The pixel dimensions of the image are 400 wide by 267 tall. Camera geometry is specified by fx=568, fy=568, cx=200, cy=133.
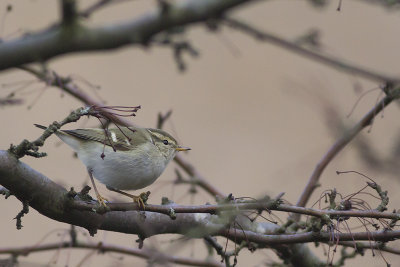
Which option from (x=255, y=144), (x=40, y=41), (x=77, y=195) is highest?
(x=255, y=144)

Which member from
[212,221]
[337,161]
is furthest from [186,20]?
[337,161]

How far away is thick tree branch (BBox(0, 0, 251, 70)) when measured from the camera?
1.05m

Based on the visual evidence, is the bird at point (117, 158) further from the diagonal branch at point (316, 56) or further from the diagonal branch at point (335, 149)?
the diagonal branch at point (316, 56)

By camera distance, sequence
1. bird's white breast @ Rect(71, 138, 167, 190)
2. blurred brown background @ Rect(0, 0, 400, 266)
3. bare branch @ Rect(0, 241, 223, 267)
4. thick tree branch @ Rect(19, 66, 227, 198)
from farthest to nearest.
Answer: blurred brown background @ Rect(0, 0, 400, 266) → bird's white breast @ Rect(71, 138, 167, 190) → thick tree branch @ Rect(19, 66, 227, 198) → bare branch @ Rect(0, 241, 223, 267)

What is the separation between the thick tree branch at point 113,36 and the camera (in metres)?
1.05

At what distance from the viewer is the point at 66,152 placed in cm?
515

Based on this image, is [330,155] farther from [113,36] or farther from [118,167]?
[113,36]

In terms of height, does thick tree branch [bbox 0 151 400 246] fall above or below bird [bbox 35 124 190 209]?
below

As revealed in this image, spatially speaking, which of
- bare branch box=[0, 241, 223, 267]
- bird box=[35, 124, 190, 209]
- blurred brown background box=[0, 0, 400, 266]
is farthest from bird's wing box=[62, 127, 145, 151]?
blurred brown background box=[0, 0, 400, 266]

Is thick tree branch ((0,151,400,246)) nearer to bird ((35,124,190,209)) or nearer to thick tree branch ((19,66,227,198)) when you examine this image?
thick tree branch ((19,66,227,198))

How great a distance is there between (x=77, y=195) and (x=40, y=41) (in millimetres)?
927

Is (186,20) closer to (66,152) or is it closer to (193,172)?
(193,172)

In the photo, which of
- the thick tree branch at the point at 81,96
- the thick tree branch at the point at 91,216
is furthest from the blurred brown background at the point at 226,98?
the thick tree branch at the point at 91,216

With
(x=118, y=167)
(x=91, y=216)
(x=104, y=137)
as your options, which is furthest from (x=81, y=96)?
(x=91, y=216)
